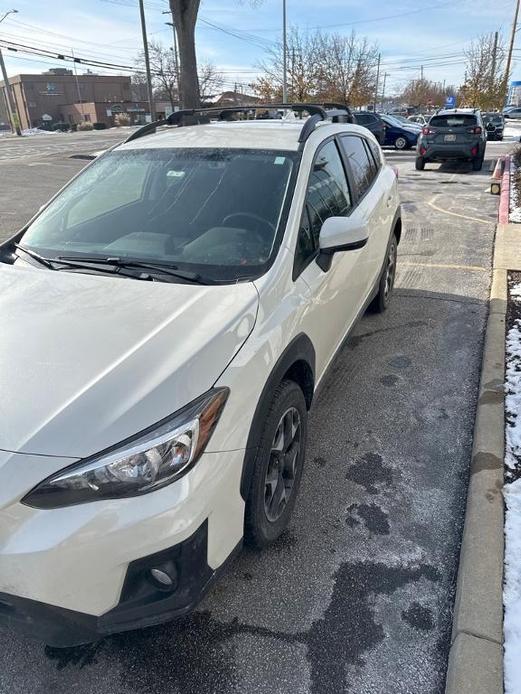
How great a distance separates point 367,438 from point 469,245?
5.32 meters

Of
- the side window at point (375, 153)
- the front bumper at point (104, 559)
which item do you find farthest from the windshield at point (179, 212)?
the side window at point (375, 153)

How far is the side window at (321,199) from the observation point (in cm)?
266

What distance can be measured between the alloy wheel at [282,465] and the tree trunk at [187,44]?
15.2m

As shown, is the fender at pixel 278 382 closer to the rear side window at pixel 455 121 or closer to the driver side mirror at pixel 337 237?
the driver side mirror at pixel 337 237

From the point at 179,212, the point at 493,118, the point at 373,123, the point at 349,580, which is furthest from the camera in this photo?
the point at 493,118

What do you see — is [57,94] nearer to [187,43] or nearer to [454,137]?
[187,43]

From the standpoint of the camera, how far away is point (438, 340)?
4.63 m

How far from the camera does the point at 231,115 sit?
4359 mm

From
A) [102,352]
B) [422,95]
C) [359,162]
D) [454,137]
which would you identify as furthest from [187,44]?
[422,95]

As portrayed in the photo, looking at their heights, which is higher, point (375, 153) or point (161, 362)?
point (375, 153)

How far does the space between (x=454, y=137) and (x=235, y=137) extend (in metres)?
13.7

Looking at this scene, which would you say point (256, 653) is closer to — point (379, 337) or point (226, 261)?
point (226, 261)

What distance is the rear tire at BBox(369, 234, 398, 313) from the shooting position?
4853 millimetres

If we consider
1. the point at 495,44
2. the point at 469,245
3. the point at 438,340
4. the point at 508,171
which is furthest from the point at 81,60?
the point at 438,340
